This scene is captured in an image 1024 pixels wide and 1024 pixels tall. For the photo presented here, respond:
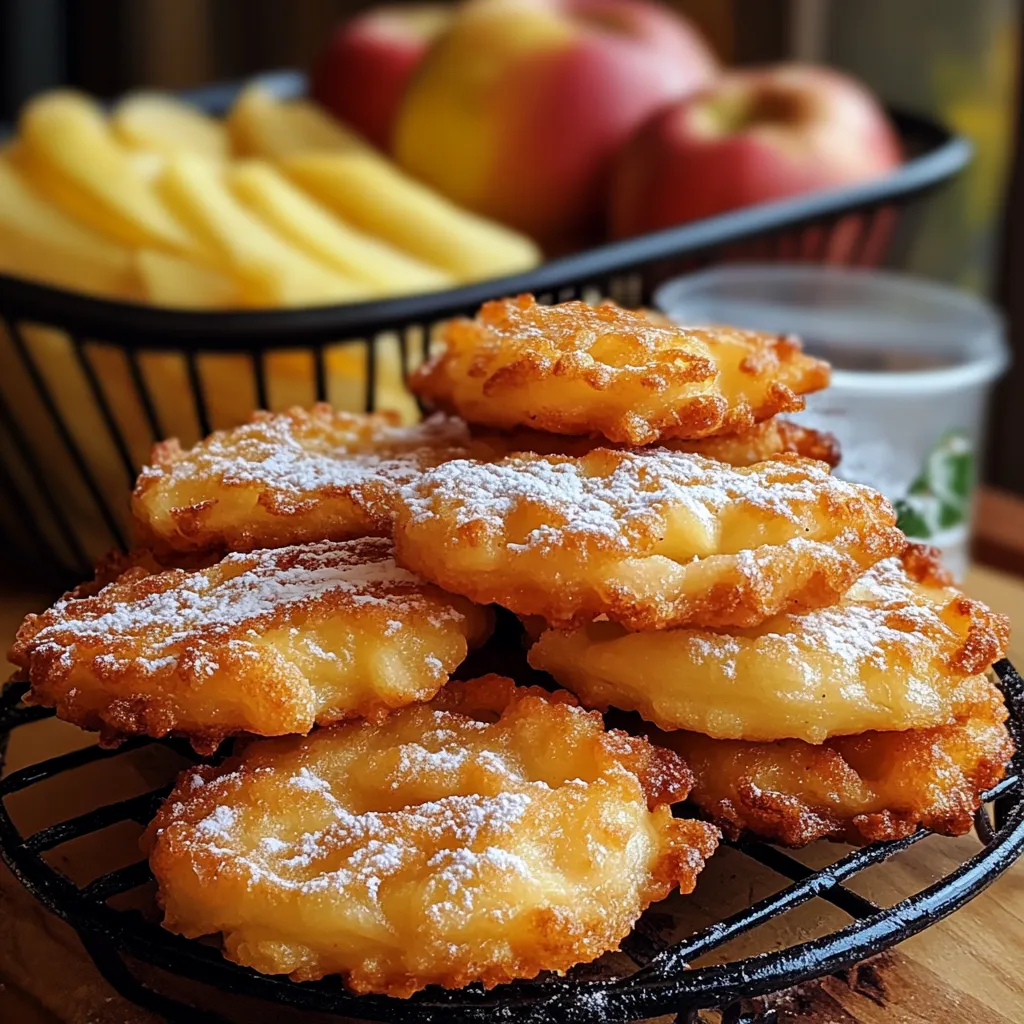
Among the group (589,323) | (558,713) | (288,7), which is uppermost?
(589,323)

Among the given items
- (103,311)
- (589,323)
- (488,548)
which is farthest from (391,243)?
(488,548)

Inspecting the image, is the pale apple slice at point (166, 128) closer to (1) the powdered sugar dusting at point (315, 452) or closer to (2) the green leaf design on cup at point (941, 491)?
(1) the powdered sugar dusting at point (315, 452)

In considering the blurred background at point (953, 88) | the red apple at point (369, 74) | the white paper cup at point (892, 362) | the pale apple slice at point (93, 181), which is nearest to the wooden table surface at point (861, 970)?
the white paper cup at point (892, 362)

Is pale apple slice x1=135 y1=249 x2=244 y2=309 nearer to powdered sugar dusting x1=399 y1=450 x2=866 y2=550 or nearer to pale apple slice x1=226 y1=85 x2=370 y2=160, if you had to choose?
pale apple slice x1=226 y1=85 x2=370 y2=160

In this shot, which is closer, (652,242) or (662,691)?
(662,691)

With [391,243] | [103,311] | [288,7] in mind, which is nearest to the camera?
[103,311]

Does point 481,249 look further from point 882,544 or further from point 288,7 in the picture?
point 288,7

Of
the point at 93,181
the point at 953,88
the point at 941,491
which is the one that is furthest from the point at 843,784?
the point at 953,88

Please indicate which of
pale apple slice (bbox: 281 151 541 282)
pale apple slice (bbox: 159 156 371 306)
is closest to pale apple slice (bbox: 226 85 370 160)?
pale apple slice (bbox: 281 151 541 282)
